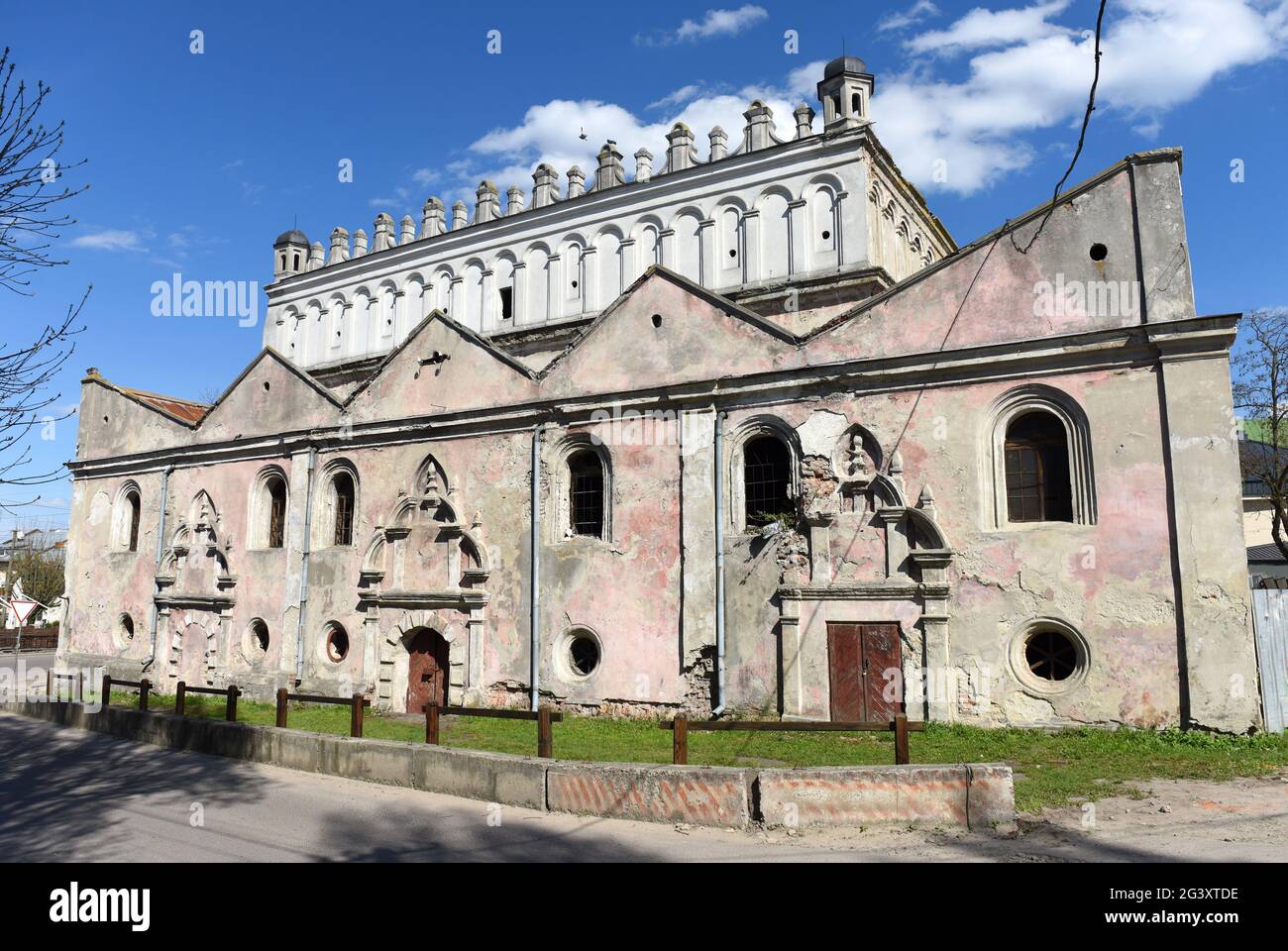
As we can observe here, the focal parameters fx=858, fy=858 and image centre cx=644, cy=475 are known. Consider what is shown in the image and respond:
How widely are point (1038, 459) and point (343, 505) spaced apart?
14807 millimetres

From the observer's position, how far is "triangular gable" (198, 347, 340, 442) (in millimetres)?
20453

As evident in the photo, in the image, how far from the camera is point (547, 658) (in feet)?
53.3

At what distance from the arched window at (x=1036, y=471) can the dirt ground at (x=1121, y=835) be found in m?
4.73

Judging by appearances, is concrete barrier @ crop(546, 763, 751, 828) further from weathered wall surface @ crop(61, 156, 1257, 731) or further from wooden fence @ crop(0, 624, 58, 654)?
wooden fence @ crop(0, 624, 58, 654)

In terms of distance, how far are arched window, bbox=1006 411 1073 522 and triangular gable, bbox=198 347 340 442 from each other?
14542mm

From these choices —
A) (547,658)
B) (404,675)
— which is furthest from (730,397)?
(404,675)

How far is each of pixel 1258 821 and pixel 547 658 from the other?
1111 centimetres

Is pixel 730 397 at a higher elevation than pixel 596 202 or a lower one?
lower

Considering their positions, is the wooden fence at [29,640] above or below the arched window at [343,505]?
below

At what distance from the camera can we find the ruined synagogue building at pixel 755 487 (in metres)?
12.3

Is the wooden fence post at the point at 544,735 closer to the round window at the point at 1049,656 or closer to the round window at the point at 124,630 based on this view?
the round window at the point at 1049,656

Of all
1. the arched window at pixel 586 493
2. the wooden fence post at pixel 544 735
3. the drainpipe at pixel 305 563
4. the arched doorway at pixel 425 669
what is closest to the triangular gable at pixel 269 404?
the drainpipe at pixel 305 563

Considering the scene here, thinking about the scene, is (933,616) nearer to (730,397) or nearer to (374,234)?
(730,397)

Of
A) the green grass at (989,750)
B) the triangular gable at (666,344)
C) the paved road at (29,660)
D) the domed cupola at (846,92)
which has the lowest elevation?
the paved road at (29,660)
